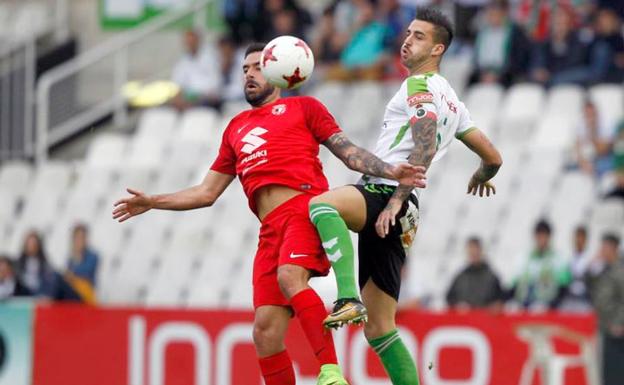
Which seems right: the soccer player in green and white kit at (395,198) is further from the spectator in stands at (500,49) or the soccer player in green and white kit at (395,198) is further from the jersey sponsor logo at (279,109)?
the spectator in stands at (500,49)

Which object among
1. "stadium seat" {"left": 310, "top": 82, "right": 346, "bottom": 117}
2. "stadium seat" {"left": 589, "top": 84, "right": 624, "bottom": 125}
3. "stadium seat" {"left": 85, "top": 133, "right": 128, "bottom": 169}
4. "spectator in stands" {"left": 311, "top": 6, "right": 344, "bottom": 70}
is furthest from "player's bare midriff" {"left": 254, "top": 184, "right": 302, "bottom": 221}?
"stadium seat" {"left": 85, "top": 133, "right": 128, "bottom": 169}

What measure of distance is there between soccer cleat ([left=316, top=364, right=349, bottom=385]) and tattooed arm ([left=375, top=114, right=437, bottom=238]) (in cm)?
86

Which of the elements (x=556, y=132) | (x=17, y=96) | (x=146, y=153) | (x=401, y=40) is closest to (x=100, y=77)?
(x=17, y=96)

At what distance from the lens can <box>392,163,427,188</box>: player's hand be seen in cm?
1004

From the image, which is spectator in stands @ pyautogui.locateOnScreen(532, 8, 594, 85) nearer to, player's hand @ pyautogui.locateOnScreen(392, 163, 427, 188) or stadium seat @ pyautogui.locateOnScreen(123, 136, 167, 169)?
stadium seat @ pyautogui.locateOnScreen(123, 136, 167, 169)

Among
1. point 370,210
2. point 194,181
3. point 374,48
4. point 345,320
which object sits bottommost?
point 345,320

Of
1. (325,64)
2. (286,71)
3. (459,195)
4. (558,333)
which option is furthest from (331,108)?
(286,71)

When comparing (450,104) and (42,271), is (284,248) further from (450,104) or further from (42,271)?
(42,271)

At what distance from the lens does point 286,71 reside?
1045 cm

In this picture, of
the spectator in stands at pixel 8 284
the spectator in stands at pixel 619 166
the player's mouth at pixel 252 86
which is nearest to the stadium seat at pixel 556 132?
the spectator in stands at pixel 619 166

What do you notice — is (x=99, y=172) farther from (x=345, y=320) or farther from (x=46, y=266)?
(x=345, y=320)

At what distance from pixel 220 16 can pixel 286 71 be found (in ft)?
42.6

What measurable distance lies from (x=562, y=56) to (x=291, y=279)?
942cm

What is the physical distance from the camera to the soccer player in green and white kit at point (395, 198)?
10266mm
